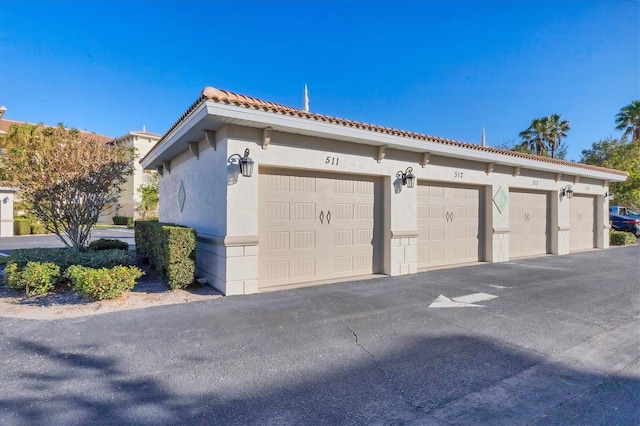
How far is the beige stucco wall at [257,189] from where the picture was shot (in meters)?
5.79

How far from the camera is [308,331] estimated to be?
411 centimetres

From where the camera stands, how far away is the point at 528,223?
447 inches

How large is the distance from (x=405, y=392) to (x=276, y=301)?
311 centimetres

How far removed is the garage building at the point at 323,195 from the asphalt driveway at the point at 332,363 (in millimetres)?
1328

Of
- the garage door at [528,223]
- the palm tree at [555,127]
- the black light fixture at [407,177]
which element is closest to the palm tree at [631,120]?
the palm tree at [555,127]

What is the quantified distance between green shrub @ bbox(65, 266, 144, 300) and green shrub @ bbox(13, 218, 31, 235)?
70.0 feet

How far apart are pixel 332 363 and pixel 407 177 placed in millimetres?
5637

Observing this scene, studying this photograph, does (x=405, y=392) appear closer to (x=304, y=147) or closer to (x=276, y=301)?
(x=276, y=301)

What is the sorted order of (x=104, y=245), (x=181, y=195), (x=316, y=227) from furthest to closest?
(x=104, y=245) < (x=181, y=195) < (x=316, y=227)

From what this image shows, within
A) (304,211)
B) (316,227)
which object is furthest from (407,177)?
(304,211)

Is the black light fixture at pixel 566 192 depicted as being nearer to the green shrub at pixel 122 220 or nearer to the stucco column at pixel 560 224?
the stucco column at pixel 560 224

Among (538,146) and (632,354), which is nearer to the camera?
(632,354)

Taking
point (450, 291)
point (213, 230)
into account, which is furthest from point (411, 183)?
point (213, 230)

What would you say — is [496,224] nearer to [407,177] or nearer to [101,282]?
[407,177]
